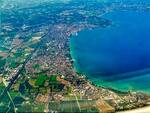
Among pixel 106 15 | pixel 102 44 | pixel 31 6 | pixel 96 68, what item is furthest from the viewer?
pixel 31 6

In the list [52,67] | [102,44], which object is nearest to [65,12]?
[102,44]

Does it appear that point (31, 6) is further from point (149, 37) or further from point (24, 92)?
point (24, 92)

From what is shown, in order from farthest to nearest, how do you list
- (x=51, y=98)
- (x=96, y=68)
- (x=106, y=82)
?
1. (x=96, y=68)
2. (x=106, y=82)
3. (x=51, y=98)

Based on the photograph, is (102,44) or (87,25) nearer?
(102,44)

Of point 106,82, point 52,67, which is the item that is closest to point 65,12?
point 52,67

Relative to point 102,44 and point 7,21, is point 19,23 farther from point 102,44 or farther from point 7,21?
point 102,44

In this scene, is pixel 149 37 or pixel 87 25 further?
pixel 87 25
